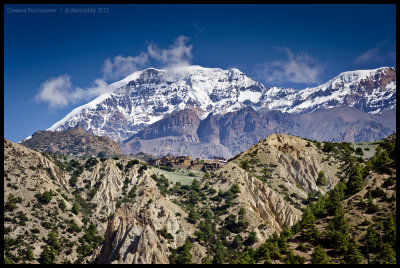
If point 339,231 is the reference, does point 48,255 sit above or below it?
above

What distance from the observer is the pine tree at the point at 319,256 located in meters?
71.9

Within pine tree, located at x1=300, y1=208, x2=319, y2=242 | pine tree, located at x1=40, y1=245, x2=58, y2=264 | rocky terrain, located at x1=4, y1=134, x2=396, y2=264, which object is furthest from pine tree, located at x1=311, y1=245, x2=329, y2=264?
pine tree, located at x1=40, y1=245, x2=58, y2=264

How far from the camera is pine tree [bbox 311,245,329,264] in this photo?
71.9 meters

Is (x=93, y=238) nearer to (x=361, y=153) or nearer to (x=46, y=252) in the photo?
(x=46, y=252)

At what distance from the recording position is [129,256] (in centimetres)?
10094

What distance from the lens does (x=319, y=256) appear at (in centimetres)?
7325

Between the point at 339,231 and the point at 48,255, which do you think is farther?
the point at 48,255

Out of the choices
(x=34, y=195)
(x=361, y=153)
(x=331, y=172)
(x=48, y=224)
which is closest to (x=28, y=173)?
(x=34, y=195)

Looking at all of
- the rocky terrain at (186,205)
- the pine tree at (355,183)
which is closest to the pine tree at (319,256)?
the rocky terrain at (186,205)

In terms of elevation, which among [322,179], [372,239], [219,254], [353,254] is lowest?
[353,254]

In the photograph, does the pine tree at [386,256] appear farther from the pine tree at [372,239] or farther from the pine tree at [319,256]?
the pine tree at [319,256]

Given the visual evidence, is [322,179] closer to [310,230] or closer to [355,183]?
[355,183]

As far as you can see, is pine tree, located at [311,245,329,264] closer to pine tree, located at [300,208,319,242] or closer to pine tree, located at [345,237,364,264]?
pine tree, located at [345,237,364,264]

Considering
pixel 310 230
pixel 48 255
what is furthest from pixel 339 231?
pixel 48 255
